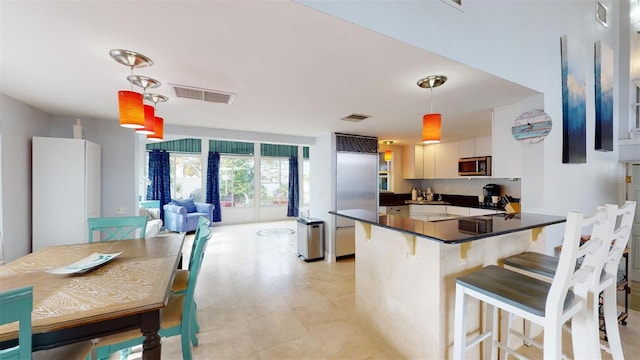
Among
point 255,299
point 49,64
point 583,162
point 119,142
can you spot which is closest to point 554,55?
point 583,162

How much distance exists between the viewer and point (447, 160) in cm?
518

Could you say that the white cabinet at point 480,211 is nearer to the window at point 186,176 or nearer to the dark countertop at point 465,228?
the dark countertop at point 465,228

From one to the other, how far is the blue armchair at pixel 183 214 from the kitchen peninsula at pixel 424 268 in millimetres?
5250

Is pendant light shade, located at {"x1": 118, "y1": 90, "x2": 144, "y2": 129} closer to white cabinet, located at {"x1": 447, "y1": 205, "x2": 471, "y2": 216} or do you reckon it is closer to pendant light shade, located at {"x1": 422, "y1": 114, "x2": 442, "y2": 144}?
pendant light shade, located at {"x1": 422, "y1": 114, "x2": 442, "y2": 144}

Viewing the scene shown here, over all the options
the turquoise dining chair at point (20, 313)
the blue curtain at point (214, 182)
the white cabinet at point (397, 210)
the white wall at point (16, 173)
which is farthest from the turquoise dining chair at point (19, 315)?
the blue curtain at point (214, 182)

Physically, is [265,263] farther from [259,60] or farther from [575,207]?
[575,207]

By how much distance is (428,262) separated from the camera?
1.69 m

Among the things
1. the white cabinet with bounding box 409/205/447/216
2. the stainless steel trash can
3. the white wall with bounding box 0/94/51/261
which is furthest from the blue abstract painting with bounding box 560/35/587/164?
the white wall with bounding box 0/94/51/261

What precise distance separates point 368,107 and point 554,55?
185cm

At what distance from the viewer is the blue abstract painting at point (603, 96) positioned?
3.06 meters

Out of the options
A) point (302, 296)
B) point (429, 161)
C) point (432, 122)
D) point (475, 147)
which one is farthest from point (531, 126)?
point (429, 161)

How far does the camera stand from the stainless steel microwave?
444 cm

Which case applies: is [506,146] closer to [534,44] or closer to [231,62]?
[534,44]

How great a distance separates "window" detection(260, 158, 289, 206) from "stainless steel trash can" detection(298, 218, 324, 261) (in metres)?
4.20
